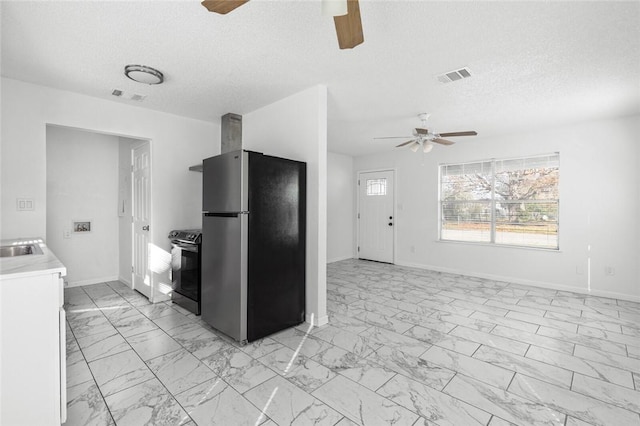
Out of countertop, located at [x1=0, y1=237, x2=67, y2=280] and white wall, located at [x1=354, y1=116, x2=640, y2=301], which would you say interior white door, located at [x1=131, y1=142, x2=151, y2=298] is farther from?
white wall, located at [x1=354, y1=116, x2=640, y2=301]

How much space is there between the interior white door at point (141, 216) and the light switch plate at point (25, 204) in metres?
1.13

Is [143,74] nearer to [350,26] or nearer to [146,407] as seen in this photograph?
[350,26]

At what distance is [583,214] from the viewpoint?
4.45m

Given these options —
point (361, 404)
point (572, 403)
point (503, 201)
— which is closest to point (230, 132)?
point (361, 404)

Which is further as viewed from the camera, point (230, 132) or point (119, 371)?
point (230, 132)

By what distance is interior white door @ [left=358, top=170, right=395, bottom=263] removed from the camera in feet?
22.1

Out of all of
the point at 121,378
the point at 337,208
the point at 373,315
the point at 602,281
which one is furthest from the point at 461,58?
the point at 337,208

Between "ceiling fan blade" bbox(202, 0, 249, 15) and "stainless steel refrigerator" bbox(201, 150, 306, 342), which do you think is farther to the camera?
"stainless steel refrigerator" bbox(201, 150, 306, 342)

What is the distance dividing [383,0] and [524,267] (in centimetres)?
484

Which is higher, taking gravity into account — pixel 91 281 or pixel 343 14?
pixel 343 14

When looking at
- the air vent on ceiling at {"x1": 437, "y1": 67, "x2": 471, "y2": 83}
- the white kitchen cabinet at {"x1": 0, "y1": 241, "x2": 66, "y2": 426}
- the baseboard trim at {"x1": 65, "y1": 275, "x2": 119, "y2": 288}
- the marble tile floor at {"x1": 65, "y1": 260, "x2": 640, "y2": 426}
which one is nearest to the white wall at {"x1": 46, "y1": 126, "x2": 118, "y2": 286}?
the baseboard trim at {"x1": 65, "y1": 275, "x2": 119, "y2": 288}

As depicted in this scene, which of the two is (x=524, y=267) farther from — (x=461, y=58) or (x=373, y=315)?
(x=461, y=58)

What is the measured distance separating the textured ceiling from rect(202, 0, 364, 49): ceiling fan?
46 centimetres

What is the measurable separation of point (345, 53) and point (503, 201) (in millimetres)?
4230
